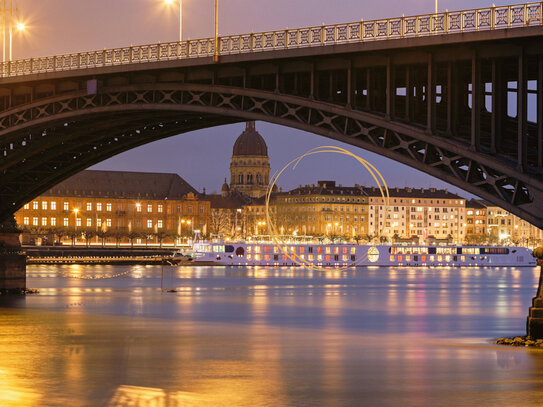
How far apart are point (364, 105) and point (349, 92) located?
1.88 meters

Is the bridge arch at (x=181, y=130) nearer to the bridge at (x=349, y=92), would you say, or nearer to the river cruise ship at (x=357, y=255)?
the bridge at (x=349, y=92)

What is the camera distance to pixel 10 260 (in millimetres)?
65812

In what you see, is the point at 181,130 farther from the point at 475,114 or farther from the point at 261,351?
the point at 475,114

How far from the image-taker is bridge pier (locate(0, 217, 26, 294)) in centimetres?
6556

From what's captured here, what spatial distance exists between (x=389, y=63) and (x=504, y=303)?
33317 mm

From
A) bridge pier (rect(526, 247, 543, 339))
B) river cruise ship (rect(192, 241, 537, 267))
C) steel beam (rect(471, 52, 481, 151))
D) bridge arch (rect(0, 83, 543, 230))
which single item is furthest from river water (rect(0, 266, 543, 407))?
river cruise ship (rect(192, 241, 537, 267))

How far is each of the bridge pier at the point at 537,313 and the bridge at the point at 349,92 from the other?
1.23 metres

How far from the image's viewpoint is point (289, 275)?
116m

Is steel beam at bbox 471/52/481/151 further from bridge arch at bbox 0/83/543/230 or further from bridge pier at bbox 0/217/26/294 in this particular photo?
bridge pier at bbox 0/217/26/294

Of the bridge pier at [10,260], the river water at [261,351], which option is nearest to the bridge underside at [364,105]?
the river water at [261,351]

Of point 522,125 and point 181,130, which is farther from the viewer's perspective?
point 181,130

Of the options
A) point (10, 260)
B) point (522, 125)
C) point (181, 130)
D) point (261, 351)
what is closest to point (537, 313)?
point (522, 125)

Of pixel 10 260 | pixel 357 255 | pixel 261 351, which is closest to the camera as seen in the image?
pixel 261 351

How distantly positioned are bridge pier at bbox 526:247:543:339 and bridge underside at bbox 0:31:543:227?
1067mm
